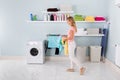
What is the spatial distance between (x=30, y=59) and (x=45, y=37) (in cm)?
93

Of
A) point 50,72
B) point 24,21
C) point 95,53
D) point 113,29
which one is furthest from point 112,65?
point 24,21

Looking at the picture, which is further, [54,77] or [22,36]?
[22,36]

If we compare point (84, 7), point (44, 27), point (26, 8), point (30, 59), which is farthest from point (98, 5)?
point (30, 59)

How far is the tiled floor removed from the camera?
453cm

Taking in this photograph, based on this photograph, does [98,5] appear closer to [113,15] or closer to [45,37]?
[113,15]

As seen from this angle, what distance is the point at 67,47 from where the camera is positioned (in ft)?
16.5

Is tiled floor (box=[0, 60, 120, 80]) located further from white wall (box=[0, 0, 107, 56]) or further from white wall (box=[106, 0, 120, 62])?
white wall (box=[0, 0, 107, 56])

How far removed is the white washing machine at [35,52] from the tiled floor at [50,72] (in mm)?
199

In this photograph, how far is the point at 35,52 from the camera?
5992mm

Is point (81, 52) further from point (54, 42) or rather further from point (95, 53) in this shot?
point (54, 42)

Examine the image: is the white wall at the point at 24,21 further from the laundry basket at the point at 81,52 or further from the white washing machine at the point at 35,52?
the laundry basket at the point at 81,52

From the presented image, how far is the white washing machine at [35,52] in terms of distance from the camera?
595 cm

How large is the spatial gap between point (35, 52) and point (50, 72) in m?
1.19

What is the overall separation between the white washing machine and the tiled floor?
20 centimetres
